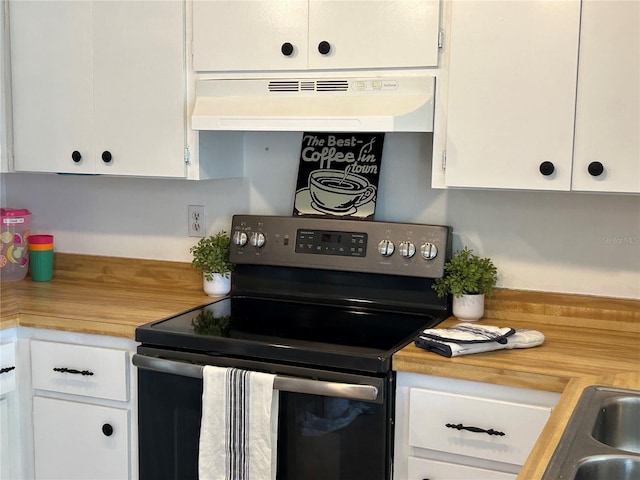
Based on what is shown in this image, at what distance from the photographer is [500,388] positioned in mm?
1945

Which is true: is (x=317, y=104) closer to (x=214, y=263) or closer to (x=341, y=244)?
(x=341, y=244)

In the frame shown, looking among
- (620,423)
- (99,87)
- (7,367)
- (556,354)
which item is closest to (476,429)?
(556,354)

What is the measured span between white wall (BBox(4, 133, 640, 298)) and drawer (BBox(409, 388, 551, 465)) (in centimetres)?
60

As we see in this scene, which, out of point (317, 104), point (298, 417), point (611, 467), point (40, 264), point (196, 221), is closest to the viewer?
point (611, 467)

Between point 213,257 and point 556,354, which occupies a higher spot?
point 213,257

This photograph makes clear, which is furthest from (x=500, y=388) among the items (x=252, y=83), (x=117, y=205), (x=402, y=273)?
(x=117, y=205)

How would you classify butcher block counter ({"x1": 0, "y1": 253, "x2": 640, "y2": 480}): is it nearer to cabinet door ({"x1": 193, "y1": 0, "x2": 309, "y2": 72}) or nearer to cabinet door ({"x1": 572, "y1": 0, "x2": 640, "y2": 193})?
cabinet door ({"x1": 572, "y1": 0, "x2": 640, "y2": 193})

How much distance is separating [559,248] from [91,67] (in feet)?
5.08

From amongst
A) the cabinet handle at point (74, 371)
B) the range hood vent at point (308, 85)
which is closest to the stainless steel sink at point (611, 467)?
the range hood vent at point (308, 85)

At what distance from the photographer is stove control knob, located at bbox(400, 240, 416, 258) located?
7.92 ft

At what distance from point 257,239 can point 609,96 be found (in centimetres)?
115

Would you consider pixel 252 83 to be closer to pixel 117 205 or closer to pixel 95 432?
pixel 117 205

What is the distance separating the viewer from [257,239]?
2.61 metres

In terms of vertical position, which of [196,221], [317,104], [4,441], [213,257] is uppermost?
[317,104]
